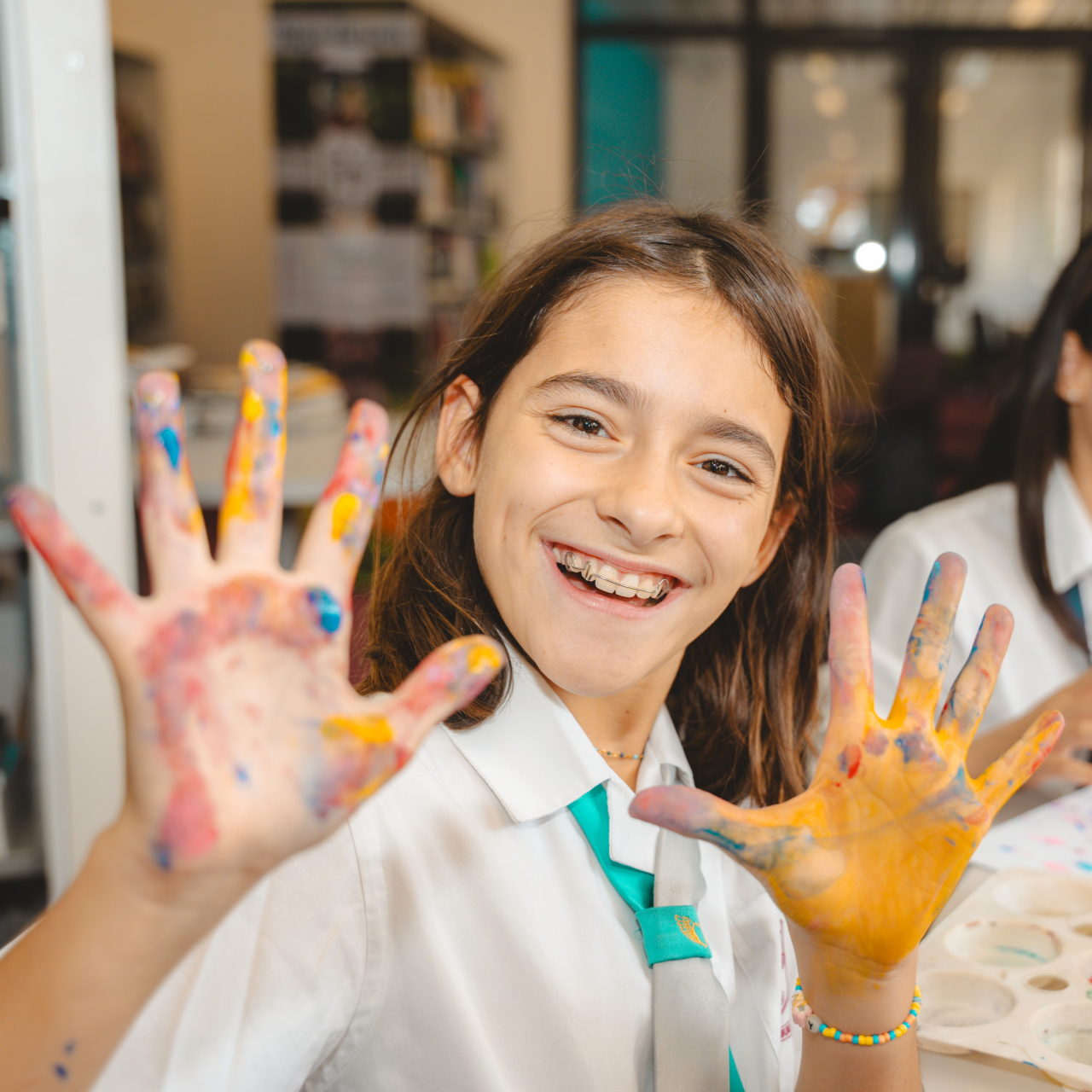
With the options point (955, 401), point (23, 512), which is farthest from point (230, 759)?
point (955, 401)

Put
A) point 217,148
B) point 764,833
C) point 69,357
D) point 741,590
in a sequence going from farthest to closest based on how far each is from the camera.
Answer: point 217,148, point 69,357, point 741,590, point 764,833

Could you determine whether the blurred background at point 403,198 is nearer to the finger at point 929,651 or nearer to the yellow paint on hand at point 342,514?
the finger at point 929,651

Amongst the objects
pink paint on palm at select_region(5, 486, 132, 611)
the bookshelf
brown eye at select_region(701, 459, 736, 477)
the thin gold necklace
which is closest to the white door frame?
the thin gold necklace

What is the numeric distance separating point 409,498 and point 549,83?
217 inches

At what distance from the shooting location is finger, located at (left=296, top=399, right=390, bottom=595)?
60 centimetres

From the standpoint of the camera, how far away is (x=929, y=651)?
2.41ft

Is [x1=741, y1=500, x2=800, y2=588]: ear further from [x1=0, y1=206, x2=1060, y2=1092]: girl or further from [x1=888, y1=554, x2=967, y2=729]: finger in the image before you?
[x1=888, y1=554, x2=967, y2=729]: finger

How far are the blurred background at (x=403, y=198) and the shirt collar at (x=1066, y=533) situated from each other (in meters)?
0.27

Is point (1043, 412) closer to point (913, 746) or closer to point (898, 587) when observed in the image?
point (898, 587)

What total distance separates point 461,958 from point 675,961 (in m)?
0.16

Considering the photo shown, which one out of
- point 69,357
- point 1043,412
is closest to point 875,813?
point 1043,412

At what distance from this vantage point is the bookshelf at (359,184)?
4.31 m

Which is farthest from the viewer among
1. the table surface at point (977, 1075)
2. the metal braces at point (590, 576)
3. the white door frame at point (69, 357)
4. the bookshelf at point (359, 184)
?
the bookshelf at point (359, 184)

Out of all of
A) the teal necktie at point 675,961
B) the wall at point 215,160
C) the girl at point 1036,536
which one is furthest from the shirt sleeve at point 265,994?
the wall at point 215,160
